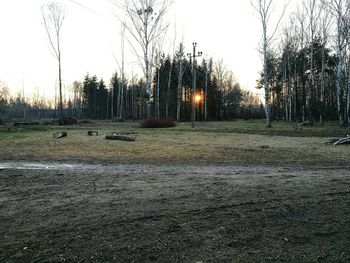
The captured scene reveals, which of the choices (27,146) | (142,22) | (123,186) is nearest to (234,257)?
(123,186)

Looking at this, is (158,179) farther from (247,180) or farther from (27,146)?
(27,146)

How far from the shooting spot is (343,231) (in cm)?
408

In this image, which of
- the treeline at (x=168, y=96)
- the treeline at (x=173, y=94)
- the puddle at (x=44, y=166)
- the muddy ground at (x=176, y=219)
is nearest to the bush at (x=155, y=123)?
the treeline at (x=168, y=96)

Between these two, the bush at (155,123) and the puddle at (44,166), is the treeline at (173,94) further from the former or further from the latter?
the puddle at (44,166)

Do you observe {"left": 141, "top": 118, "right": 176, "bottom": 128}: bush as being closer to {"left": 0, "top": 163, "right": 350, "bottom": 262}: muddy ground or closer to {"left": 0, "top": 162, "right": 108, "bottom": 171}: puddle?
{"left": 0, "top": 162, "right": 108, "bottom": 171}: puddle

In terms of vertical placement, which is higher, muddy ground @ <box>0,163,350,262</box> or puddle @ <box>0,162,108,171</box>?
puddle @ <box>0,162,108,171</box>

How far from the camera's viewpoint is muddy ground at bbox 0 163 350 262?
3500 mm

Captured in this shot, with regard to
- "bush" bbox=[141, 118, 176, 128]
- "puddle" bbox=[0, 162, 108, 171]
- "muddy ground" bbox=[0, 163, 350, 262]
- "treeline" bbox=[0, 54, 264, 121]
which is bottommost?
"muddy ground" bbox=[0, 163, 350, 262]

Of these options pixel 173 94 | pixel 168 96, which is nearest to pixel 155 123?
pixel 168 96

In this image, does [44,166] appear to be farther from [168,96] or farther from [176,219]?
[168,96]

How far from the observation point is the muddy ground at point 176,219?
350 cm

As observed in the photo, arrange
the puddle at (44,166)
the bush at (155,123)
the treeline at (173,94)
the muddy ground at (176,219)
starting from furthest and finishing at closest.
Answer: the treeline at (173,94)
the bush at (155,123)
the puddle at (44,166)
the muddy ground at (176,219)

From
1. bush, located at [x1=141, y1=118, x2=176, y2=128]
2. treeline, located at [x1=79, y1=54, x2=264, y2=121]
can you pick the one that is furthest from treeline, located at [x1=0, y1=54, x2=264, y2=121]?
bush, located at [x1=141, y1=118, x2=176, y2=128]

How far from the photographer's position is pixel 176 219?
449cm
